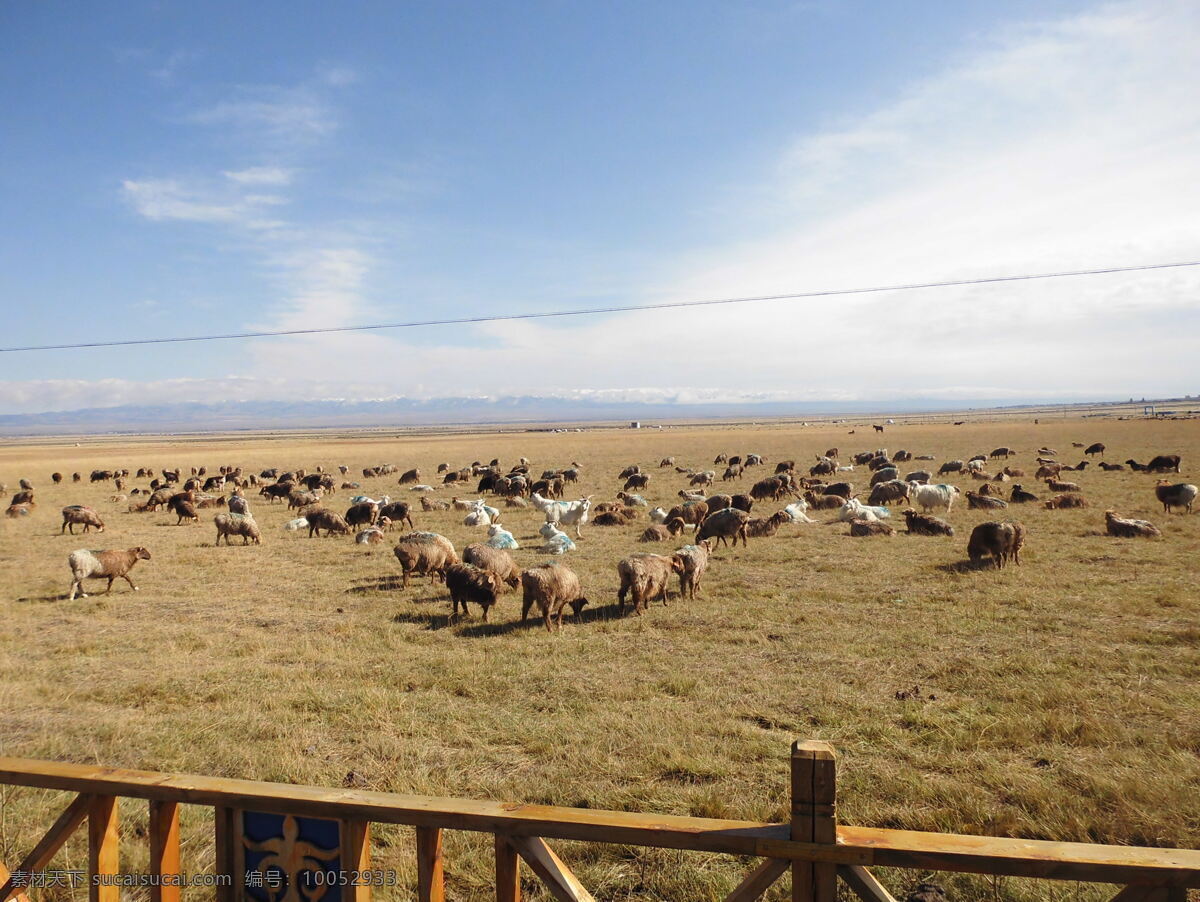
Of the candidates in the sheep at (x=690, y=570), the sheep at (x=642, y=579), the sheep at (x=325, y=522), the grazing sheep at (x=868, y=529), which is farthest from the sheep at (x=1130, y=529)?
the sheep at (x=325, y=522)

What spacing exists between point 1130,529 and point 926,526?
15.7 ft

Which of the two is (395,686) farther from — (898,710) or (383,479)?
(383,479)

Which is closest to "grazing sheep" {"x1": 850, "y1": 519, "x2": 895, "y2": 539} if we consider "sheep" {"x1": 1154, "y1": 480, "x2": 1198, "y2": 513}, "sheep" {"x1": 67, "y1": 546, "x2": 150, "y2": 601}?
"sheep" {"x1": 1154, "y1": 480, "x2": 1198, "y2": 513}

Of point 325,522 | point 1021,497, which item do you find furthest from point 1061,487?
point 325,522

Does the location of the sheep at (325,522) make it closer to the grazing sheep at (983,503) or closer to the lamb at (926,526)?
the lamb at (926,526)

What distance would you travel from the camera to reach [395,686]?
29.4 ft

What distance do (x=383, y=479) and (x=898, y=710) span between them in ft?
129

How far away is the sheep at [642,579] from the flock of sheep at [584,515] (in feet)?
0.09

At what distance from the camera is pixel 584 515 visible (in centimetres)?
2161

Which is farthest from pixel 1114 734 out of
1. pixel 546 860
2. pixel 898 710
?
pixel 546 860

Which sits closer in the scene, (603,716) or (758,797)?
(758,797)

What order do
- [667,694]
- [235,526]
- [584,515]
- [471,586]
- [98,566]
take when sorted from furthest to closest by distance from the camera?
1. [584,515]
2. [235,526]
3. [98,566]
4. [471,586]
5. [667,694]

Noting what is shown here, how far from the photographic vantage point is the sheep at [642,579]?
1203 centimetres

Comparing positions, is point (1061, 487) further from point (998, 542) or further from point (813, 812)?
point (813, 812)
